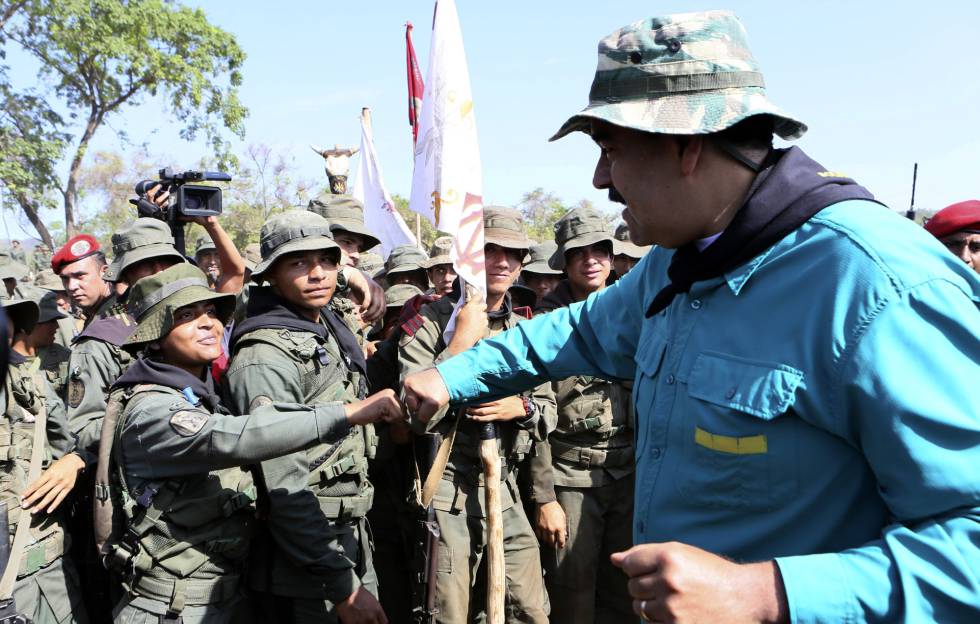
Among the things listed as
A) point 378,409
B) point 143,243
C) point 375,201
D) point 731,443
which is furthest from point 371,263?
point 731,443

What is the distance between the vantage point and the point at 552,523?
4551 millimetres

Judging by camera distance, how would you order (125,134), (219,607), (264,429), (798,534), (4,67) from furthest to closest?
(125,134)
(4,67)
(219,607)
(264,429)
(798,534)

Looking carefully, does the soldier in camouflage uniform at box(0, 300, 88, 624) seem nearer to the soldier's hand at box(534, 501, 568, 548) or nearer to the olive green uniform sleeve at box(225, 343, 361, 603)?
the olive green uniform sleeve at box(225, 343, 361, 603)

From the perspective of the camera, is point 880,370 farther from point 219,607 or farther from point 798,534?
point 219,607

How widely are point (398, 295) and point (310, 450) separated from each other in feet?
9.27

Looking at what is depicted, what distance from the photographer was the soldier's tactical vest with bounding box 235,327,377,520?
3.62 m

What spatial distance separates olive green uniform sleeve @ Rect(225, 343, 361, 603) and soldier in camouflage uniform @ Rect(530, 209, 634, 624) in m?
1.47

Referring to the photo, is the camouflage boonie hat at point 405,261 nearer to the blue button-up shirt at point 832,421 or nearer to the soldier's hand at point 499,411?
the soldier's hand at point 499,411

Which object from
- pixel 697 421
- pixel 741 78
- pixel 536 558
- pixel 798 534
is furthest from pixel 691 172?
pixel 536 558

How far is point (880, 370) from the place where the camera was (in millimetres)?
1388

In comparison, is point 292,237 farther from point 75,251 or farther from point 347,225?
point 75,251

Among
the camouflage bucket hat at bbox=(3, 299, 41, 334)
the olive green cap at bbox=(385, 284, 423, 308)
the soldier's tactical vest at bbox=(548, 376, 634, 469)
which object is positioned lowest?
the soldier's tactical vest at bbox=(548, 376, 634, 469)

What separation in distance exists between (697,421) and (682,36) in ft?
2.89

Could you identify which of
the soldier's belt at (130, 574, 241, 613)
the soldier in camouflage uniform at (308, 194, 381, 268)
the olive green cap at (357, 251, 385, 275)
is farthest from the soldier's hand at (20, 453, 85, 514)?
the olive green cap at (357, 251, 385, 275)
